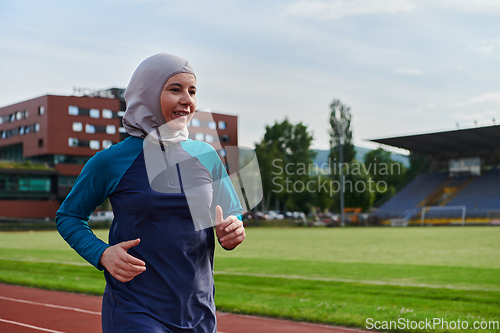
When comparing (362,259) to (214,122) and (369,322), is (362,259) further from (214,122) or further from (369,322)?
(214,122)

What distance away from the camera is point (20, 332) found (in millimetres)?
6641

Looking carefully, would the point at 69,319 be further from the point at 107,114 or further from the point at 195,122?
the point at 107,114

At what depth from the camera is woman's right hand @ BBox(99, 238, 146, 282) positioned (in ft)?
6.23

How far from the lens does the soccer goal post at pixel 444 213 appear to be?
47906 mm

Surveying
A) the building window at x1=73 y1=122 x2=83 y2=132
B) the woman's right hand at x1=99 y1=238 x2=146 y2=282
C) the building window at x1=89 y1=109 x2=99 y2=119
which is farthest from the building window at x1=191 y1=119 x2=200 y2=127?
the building window at x1=89 y1=109 x2=99 y2=119

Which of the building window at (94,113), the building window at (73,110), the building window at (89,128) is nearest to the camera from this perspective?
the building window at (73,110)

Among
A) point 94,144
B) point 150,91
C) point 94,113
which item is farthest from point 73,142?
point 150,91

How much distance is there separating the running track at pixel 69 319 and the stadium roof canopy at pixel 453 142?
47.1 metres

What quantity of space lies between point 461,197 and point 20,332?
5200 cm

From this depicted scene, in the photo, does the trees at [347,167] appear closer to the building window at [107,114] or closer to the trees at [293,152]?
the trees at [293,152]

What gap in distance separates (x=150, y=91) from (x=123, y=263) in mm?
640

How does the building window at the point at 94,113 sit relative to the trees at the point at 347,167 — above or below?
above

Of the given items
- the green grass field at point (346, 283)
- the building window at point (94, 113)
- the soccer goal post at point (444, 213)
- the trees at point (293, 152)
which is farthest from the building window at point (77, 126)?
the green grass field at point (346, 283)

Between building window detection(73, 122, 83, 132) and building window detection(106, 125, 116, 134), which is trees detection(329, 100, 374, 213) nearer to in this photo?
building window detection(106, 125, 116, 134)
